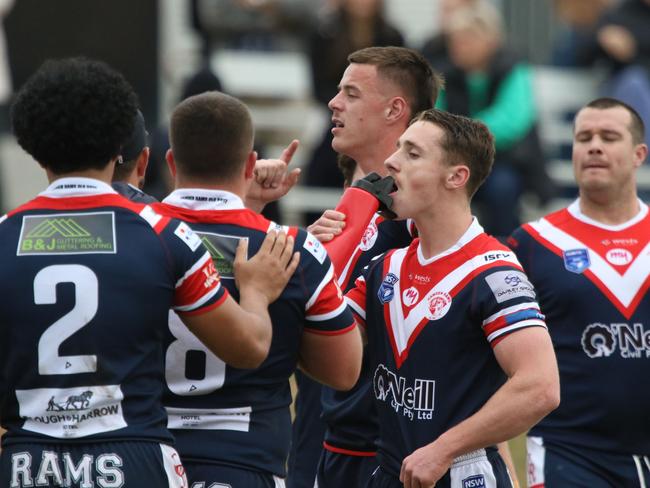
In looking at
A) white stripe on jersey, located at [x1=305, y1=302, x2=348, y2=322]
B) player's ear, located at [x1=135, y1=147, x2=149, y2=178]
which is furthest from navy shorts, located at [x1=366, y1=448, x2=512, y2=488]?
player's ear, located at [x1=135, y1=147, x2=149, y2=178]

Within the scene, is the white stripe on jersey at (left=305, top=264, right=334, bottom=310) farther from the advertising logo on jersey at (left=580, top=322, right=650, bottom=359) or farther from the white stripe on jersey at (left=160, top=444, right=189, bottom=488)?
the advertising logo on jersey at (left=580, top=322, right=650, bottom=359)

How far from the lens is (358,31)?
11961mm

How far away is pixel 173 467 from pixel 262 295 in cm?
64

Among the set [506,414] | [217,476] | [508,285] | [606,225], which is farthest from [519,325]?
[606,225]

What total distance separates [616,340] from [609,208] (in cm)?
68

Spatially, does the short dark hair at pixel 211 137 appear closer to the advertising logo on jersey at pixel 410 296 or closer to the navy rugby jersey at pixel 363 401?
the advertising logo on jersey at pixel 410 296

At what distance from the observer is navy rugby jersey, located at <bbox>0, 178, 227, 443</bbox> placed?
4.11 metres

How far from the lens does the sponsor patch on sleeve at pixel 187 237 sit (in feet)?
13.9

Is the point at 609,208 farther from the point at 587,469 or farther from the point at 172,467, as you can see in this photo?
the point at 172,467

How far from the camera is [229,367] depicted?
15.3 ft

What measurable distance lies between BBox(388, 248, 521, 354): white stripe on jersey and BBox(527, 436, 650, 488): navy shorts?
1.55 m

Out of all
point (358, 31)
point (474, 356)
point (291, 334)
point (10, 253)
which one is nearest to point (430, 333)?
point (474, 356)

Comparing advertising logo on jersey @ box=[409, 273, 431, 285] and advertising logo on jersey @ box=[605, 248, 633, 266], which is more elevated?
advertising logo on jersey @ box=[409, 273, 431, 285]

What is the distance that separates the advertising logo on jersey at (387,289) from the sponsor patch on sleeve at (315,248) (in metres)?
0.47
